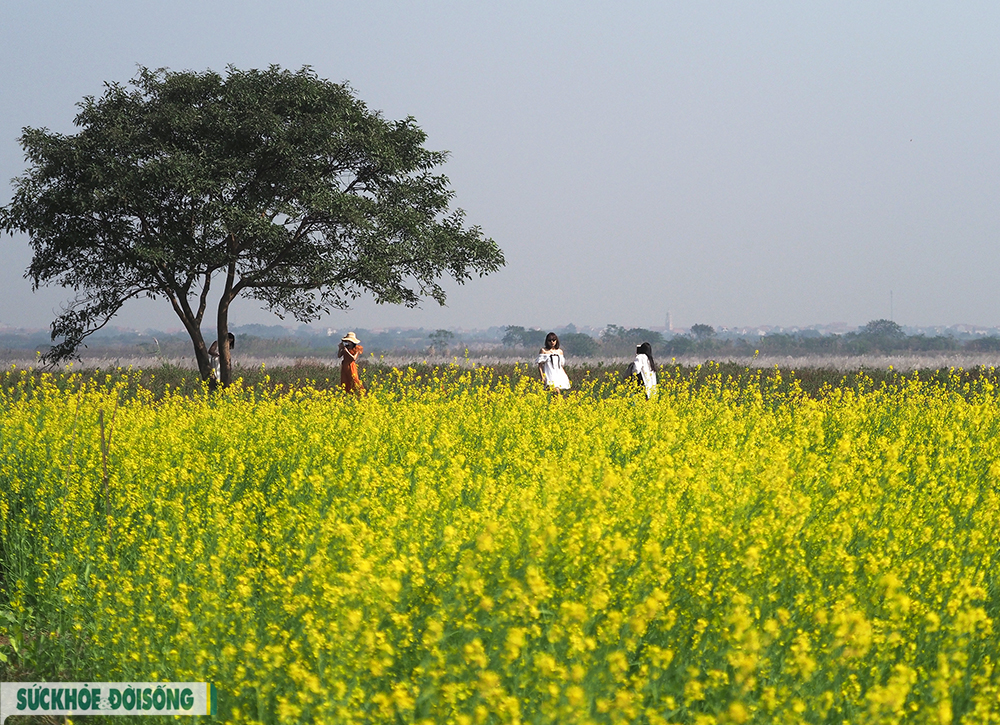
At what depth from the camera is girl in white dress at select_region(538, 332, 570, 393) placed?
15.3 metres

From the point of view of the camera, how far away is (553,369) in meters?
15.5

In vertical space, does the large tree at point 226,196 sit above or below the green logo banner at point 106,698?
above

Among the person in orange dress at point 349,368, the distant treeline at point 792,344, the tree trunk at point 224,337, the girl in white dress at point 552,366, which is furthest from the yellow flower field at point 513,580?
the distant treeline at point 792,344

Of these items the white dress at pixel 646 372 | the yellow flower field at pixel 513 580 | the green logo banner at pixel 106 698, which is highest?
the white dress at pixel 646 372

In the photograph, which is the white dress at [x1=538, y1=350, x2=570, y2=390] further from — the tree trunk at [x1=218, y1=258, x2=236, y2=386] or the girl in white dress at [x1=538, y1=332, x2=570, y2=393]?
the tree trunk at [x1=218, y1=258, x2=236, y2=386]

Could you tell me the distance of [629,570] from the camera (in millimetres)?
3918

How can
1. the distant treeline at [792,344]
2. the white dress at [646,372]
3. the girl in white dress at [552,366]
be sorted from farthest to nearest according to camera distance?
the distant treeline at [792,344] → the girl in white dress at [552,366] → the white dress at [646,372]

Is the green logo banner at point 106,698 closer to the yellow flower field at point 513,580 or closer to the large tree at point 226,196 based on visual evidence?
the yellow flower field at point 513,580

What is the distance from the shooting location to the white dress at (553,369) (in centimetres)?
1530

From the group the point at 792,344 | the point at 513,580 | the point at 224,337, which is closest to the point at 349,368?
the point at 224,337

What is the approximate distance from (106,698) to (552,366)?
1179 centimetres

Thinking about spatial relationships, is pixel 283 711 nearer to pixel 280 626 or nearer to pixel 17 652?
pixel 280 626

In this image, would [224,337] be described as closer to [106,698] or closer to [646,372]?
[646,372]

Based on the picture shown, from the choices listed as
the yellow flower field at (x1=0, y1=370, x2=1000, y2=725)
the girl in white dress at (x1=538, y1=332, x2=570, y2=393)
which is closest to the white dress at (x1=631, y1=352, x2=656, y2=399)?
the girl in white dress at (x1=538, y1=332, x2=570, y2=393)
